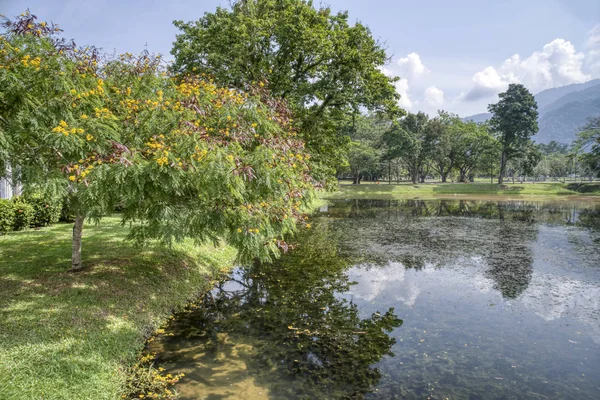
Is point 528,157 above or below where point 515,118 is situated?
below

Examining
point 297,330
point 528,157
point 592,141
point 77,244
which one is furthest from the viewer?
point 528,157

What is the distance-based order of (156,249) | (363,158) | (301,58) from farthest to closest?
(363,158) < (301,58) < (156,249)

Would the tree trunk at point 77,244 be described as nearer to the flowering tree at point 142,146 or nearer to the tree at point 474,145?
the flowering tree at point 142,146

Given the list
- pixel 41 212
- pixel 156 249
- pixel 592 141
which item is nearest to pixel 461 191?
pixel 592 141

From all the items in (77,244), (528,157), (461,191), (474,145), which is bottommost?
(461,191)

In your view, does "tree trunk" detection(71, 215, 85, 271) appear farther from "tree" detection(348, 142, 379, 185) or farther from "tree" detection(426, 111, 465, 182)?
"tree" detection(426, 111, 465, 182)

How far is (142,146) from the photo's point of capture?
8055 millimetres

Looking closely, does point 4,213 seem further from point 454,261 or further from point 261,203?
point 454,261

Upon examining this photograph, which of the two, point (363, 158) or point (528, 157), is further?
point (363, 158)

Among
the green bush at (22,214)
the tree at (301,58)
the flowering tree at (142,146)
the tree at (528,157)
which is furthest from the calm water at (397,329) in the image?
the tree at (528,157)

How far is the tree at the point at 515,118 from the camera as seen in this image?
67250 millimetres

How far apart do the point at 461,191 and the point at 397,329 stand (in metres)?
65.5

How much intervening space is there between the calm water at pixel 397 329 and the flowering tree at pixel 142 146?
2.73 m

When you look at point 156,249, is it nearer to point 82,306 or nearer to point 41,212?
point 82,306
